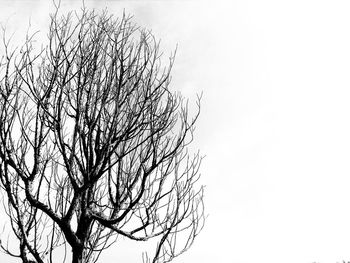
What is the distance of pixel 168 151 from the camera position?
12.4 feet

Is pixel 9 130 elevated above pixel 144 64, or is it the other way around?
pixel 144 64

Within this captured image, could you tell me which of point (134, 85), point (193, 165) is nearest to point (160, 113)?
point (134, 85)

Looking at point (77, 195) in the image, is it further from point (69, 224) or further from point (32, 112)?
point (32, 112)

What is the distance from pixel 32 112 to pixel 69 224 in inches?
59.9

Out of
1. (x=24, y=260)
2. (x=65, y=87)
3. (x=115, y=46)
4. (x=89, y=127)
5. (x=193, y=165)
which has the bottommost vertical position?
(x=24, y=260)

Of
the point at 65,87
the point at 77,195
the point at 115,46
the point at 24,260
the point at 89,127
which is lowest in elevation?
the point at 24,260

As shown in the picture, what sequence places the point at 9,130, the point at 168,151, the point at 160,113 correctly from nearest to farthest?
the point at 9,130
the point at 168,151
the point at 160,113

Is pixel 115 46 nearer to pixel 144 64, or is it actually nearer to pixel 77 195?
pixel 144 64

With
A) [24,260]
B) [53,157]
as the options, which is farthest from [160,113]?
[24,260]

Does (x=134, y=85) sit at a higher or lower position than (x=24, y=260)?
higher

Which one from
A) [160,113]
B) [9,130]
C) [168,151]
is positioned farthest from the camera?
[160,113]

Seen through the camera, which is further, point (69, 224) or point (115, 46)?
point (115, 46)

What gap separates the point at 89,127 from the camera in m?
3.63

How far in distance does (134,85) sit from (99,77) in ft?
1.28
